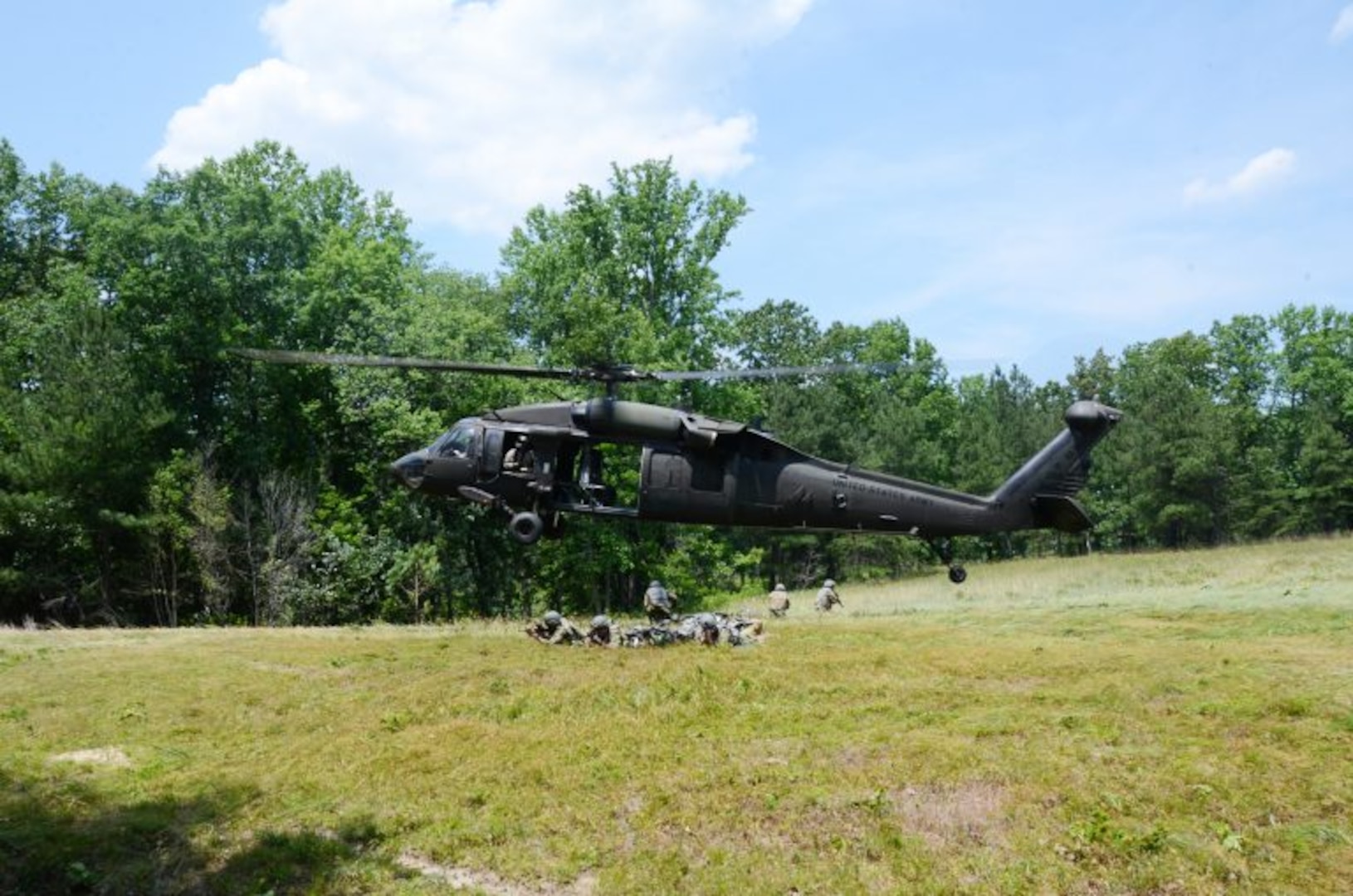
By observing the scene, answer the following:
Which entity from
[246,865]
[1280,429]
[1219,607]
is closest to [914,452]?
[1280,429]

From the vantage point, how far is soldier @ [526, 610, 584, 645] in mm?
18859

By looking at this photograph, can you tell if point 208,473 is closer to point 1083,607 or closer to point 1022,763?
point 1083,607

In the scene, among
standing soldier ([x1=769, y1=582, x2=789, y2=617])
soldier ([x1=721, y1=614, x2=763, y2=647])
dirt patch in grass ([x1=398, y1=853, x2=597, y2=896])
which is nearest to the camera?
dirt patch in grass ([x1=398, y1=853, x2=597, y2=896])

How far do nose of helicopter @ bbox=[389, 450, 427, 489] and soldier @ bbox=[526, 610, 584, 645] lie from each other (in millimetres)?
3855

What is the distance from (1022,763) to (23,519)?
33412mm

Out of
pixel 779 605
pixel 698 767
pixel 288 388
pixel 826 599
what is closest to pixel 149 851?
pixel 698 767

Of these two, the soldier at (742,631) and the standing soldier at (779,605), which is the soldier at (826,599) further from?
the soldier at (742,631)

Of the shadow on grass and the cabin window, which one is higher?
the cabin window

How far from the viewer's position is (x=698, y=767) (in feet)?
36.9

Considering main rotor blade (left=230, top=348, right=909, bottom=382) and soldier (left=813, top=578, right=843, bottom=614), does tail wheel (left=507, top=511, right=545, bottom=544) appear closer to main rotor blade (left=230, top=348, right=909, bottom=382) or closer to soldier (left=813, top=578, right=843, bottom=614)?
main rotor blade (left=230, top=348, right=909, bottom=382)

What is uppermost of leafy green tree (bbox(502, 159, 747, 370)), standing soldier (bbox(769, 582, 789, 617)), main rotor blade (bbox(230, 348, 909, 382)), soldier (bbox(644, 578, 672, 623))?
leafy green tree (bbox(502, 159, 747, 370))

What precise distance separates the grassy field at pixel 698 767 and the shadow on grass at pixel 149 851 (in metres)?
0.03

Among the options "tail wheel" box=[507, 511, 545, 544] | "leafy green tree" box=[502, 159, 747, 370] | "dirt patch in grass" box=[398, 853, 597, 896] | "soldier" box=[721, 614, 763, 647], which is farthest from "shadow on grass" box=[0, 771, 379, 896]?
"leafy green tree" box=[502, 159, 747, 370]

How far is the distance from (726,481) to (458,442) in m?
4.95
